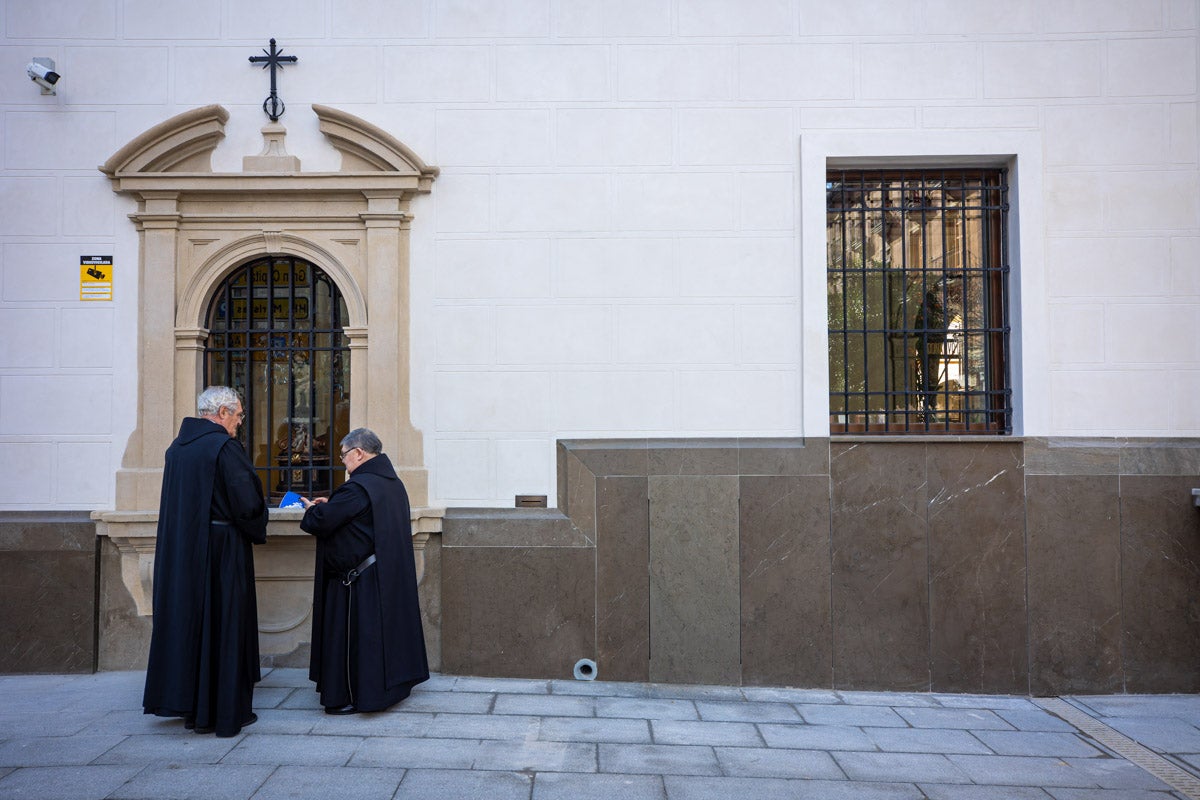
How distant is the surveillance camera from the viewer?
19.6 feet

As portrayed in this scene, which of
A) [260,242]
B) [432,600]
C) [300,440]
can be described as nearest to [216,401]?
[300,440]

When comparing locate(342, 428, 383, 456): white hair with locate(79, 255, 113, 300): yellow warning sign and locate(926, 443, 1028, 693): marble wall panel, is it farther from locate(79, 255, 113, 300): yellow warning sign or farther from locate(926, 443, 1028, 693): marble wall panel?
locate(926, 443, 1028, 693): marble wall panel

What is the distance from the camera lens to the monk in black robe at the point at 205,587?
16.0ft

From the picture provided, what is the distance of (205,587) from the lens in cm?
496

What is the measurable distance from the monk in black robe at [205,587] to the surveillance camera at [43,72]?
2741mm

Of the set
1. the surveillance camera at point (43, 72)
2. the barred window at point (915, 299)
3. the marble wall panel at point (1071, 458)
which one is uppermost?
the surveillance camera at point (43, 72)

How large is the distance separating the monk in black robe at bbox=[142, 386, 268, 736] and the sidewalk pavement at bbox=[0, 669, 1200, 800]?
0.21 m

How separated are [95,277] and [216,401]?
5.81 ft

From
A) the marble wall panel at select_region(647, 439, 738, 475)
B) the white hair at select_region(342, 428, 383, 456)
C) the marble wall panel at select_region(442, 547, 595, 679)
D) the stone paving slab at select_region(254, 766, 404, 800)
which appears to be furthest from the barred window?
the stone paving slab at select_region(254, 766, 404, 800)

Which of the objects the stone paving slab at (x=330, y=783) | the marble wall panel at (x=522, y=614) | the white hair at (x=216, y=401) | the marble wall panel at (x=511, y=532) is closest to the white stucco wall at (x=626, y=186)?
the marble wall panel at (x=511, y=532)

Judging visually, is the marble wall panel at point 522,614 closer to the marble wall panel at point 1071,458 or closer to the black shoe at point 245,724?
the black shoe at point 245,724

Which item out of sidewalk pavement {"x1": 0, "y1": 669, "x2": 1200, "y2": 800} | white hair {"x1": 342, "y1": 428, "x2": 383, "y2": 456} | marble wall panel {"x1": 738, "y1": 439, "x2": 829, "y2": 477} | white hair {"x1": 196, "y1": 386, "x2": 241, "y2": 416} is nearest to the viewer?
sidewalk pavement {"x1": 0, "y1": 669, "x2": 1200, "y2": 800}

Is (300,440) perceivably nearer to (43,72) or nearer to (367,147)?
(367,147)

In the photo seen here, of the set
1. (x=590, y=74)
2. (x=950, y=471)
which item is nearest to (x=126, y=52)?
(x=590, y=74)
